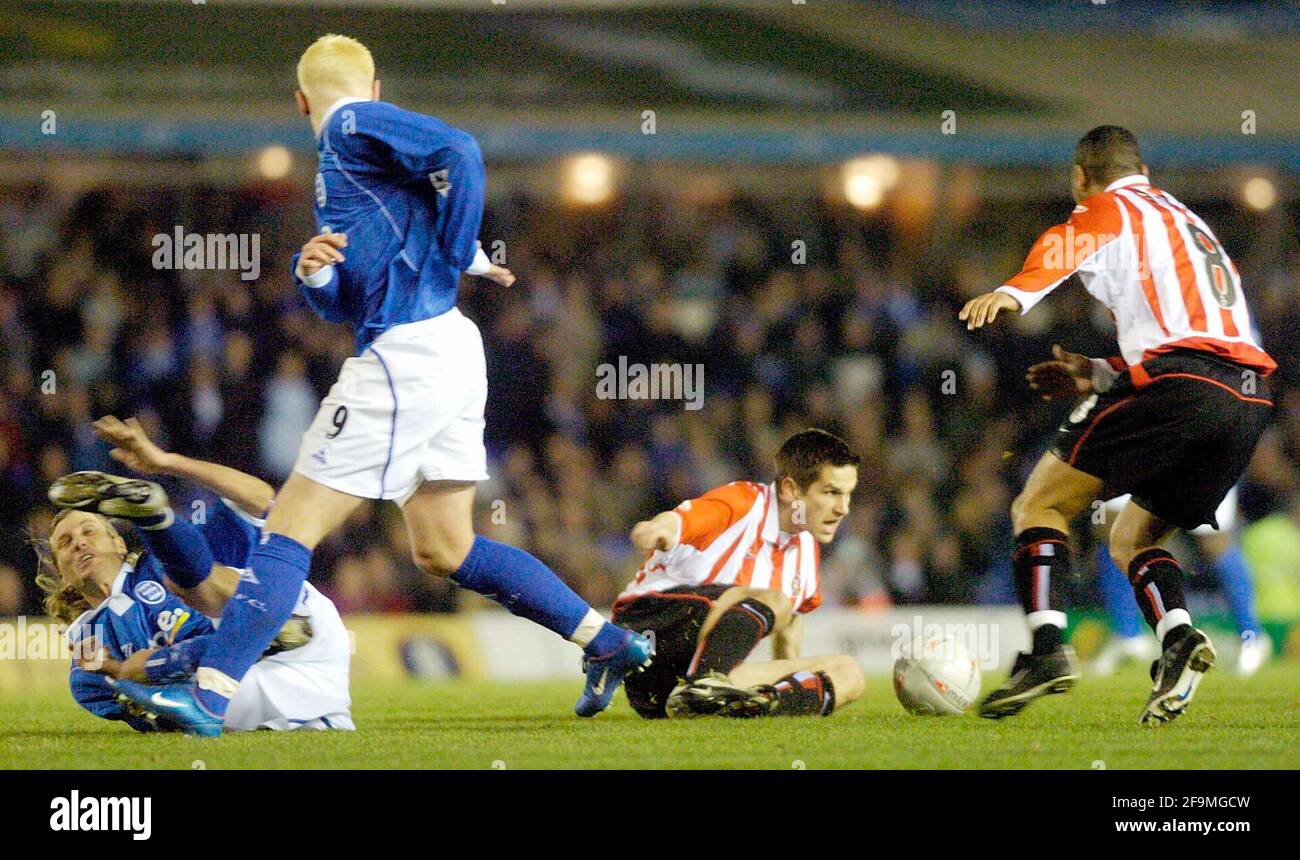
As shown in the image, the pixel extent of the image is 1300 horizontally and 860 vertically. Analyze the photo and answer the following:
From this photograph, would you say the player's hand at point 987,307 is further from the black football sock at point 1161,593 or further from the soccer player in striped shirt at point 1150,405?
the black football sock at point 1161,593

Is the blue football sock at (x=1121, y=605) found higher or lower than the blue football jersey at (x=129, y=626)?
lower

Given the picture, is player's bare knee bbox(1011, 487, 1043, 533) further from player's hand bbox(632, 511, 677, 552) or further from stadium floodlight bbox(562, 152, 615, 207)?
stadium floodlight bbox(562, 152, 615, 207)

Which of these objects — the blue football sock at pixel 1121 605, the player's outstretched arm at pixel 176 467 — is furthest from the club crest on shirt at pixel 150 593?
the blue football sock at pixel 1121 605

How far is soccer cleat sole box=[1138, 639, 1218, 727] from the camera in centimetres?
498

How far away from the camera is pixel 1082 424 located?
17.2 feet

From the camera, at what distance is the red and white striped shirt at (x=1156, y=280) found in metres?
5.13

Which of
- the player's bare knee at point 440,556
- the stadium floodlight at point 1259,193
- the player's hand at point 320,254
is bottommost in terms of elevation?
the player's bare knee at point 440,556

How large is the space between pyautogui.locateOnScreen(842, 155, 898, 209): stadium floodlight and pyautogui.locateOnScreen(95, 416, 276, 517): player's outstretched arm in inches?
384

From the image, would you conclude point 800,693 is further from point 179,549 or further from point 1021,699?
point 179,549

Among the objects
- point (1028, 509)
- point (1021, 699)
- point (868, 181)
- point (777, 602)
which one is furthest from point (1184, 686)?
point (868, 181)

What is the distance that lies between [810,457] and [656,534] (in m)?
1.06

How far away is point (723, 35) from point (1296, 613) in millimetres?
5657

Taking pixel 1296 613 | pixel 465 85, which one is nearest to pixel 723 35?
pixel 465 85

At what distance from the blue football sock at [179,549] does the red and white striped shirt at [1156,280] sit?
268 centimetres
